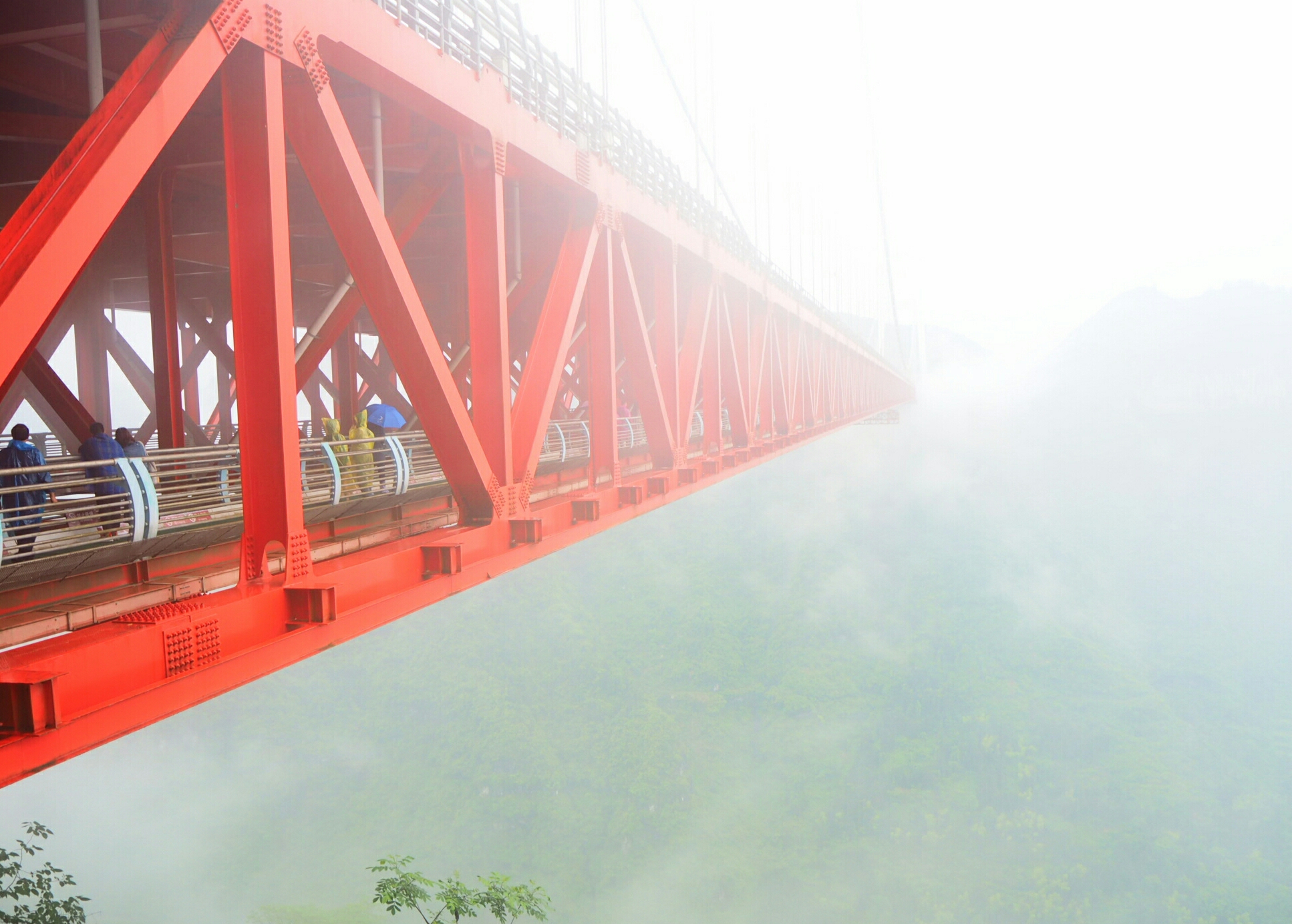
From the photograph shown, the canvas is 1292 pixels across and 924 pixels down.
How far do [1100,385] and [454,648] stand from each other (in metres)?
114

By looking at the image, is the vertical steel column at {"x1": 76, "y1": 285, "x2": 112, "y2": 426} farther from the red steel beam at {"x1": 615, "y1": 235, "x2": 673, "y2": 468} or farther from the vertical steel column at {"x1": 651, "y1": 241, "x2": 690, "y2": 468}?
the red steel beam at {"x1": 615, "y1": 235, "x2": 673, "y2": 468}

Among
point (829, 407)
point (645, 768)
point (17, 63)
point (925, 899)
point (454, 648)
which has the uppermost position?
point (17, 63)

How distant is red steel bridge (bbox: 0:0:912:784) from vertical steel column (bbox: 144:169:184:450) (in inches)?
1.3

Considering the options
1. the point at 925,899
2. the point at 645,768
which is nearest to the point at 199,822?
the point at 645,768

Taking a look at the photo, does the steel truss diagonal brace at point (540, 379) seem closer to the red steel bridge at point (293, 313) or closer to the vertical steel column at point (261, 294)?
the red steel bridge at point (293, 313)

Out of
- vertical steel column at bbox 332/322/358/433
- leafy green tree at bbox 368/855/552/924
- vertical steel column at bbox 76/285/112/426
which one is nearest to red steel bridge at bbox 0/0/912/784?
vertical steel column at bbox 76/285/112/426

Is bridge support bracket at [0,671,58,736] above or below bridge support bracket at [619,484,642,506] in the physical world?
below

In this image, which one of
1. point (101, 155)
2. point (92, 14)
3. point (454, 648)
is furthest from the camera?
point (454, 648)

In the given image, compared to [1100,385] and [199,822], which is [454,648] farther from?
[1100,385]

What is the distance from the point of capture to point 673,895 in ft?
148

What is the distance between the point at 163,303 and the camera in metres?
7.37

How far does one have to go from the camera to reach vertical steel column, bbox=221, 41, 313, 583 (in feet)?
11.1

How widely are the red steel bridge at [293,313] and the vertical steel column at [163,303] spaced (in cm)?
3

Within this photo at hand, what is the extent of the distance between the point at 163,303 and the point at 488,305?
3795 mm
